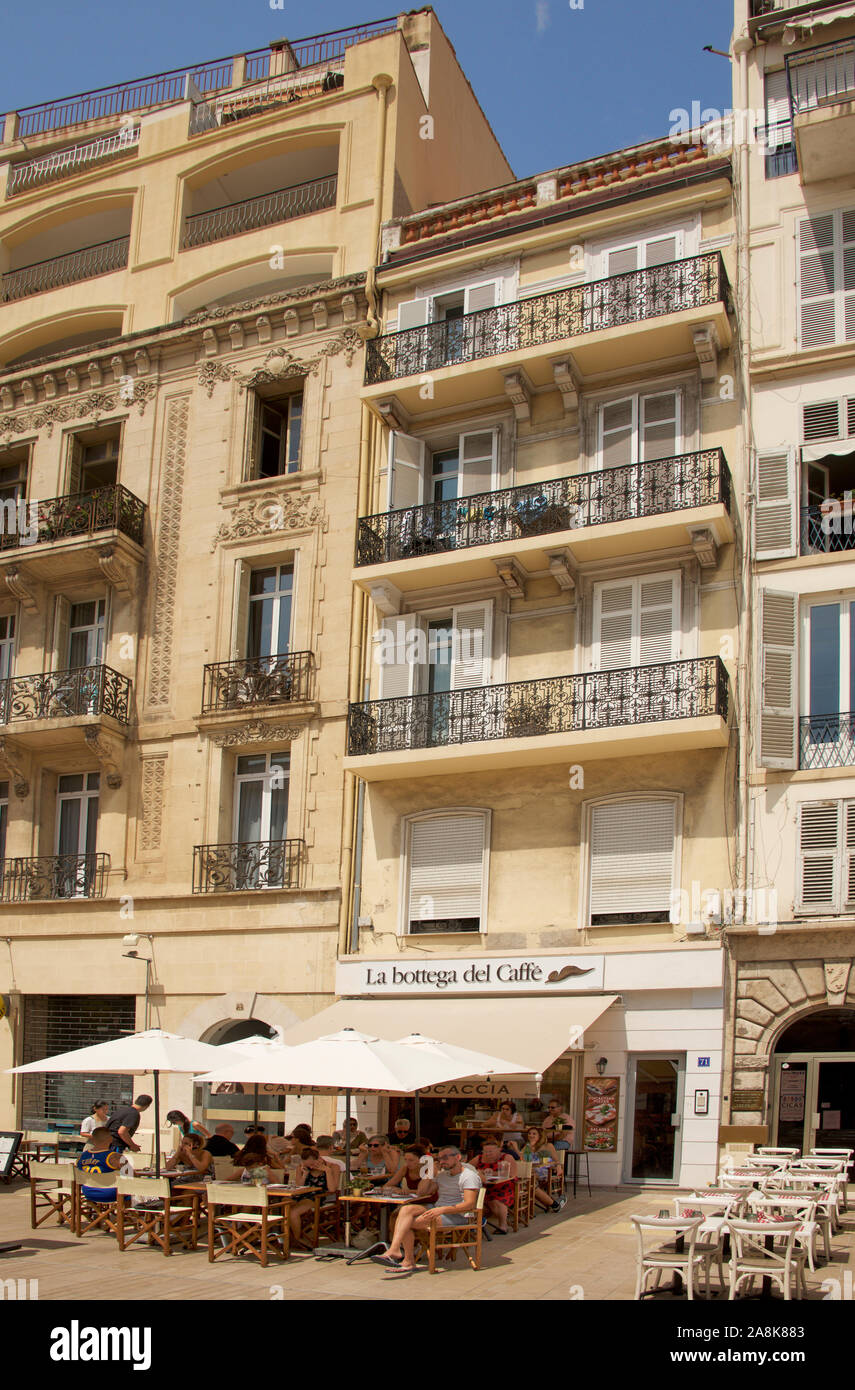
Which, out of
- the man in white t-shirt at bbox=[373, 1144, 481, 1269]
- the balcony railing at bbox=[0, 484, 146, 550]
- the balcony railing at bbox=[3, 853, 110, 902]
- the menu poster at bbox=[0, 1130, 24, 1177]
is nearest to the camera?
the man in white t-shirt at bbox=[373, 1144, 481, 1269]

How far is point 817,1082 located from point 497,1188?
513 centimetres

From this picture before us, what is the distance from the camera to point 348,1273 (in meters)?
11.4

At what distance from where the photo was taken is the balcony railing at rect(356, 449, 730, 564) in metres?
18.9

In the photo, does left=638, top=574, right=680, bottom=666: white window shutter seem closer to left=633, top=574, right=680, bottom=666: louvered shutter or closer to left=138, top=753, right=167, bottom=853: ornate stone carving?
left=633, top=574, right=680, bottom=666: louvered shutter

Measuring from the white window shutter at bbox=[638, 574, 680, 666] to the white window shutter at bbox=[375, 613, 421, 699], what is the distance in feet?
12.2

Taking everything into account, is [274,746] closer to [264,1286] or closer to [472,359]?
[472,359]

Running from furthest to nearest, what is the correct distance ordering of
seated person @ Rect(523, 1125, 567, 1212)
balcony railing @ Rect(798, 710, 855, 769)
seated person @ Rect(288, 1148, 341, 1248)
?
1. balcony railing @ Rect(798, 710, 855, 769)
2. seated person @ Rect(523, 1125, 567, 1212)
3. seated person @ Rect(288, 1148, 341, 1248)

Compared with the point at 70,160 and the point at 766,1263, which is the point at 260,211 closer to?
the point at 70,160

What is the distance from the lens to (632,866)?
18.4 metres

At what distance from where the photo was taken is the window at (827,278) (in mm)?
18906

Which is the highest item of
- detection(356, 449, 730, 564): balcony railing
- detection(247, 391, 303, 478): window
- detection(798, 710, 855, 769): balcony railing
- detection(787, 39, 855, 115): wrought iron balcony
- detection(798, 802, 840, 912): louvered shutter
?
detection(787, 39, 855, 115): wrought iron balcony

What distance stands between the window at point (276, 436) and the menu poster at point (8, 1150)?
11.3 m

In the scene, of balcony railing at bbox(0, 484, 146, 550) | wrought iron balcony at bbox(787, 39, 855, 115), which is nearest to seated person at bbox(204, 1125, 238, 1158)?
balcony railing at bbox(0, 484, 146, 550)
